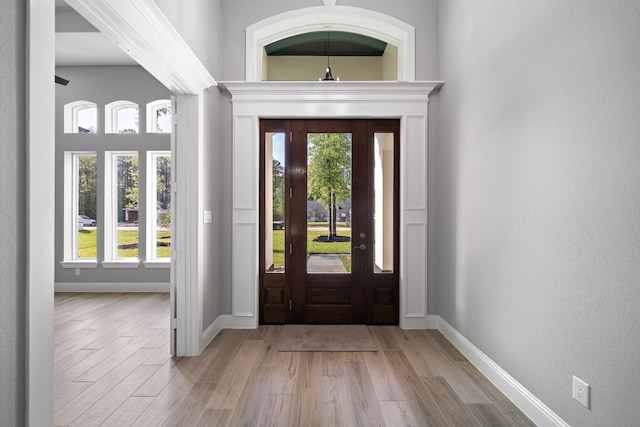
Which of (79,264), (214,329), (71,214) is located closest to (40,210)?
(214,329)

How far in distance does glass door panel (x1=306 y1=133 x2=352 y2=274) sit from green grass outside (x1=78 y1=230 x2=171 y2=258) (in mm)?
3039

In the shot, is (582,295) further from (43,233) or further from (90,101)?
(90,101)

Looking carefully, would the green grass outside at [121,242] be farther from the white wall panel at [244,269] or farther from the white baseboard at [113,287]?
the white wall panel at [244,269]

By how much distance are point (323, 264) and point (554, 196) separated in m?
2.63

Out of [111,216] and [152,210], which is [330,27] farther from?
[111,216]

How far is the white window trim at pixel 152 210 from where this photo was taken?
6180mm

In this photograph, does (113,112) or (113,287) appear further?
(113,112)

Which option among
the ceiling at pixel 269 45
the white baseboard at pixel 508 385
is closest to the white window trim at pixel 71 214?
the ceiling at pixel 269 45

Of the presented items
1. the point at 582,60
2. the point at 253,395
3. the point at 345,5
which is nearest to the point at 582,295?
the point at 582,60

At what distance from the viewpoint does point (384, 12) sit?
4.25 metres

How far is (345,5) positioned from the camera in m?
4.23

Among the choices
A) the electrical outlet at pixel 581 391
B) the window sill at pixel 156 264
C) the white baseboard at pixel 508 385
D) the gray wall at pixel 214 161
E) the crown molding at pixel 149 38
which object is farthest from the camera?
the window sill at pixel 156 264

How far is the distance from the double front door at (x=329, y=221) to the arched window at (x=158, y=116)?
2.73m

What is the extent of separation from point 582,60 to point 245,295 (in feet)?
11.4
